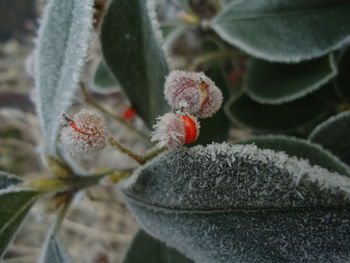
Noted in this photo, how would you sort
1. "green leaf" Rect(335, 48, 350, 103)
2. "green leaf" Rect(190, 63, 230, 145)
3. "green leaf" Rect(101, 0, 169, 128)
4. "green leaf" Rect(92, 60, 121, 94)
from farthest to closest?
"green leaf" Rect(92, 60, 121, 94) < "green leaf" Rect(335, 48, 350, 103) < "green leaf" Rect(190, 63, 230, 145) < "green leaf" Rect(101, 0, 169, 128)

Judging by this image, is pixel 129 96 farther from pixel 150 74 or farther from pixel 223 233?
pixel 223 233

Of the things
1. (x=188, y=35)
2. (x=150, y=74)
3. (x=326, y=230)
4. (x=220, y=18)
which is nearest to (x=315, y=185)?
(x=326, y=230)

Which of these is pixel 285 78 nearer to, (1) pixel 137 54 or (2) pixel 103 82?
(1) pixel 137 54

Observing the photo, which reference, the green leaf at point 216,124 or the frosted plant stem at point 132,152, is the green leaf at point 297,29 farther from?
the frosted plant stem at point 132,152

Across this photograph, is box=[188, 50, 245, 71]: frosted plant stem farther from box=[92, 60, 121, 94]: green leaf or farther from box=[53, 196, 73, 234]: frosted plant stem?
box=[53, 196, 73, 234]: frosted plant stem

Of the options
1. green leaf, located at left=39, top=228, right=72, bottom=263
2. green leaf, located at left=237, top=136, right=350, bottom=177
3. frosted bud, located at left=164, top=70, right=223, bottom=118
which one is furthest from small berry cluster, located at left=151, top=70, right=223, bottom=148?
green leaf, located at left=39, top=228, right=72, bottom=263

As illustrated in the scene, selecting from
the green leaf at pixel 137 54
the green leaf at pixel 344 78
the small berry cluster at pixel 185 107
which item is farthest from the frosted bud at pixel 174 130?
the green leaf at pixel 344 78
